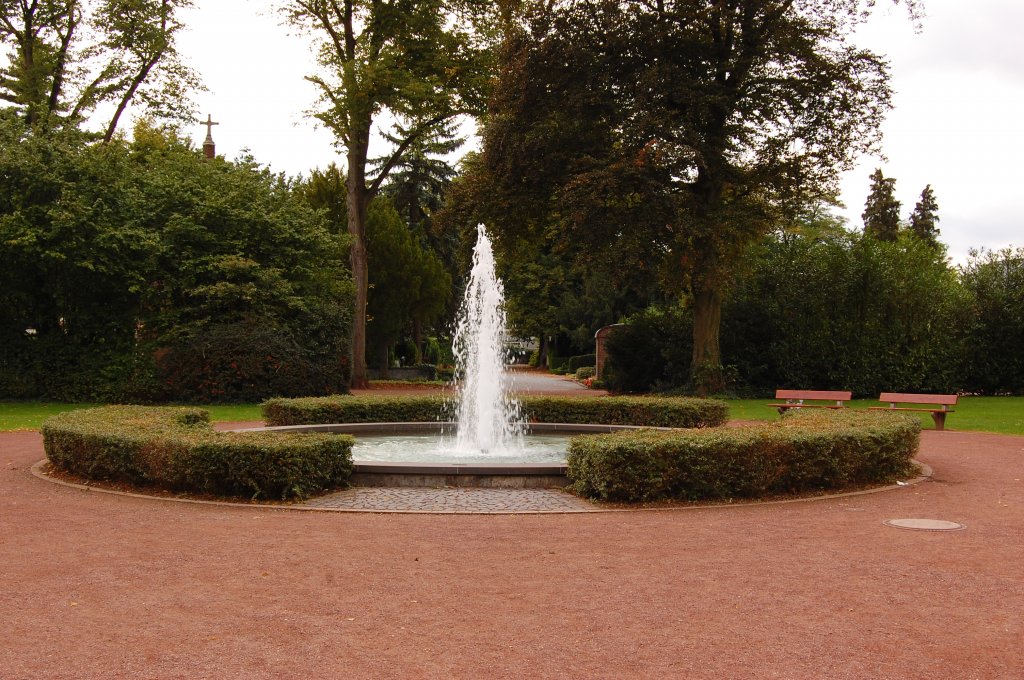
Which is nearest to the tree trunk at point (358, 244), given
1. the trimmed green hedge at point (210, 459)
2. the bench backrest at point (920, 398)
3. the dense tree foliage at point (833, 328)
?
the dense tree foliage at point (833, 328)

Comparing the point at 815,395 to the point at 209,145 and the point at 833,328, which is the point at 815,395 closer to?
the point at 833,328

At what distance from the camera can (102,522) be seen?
27.2 ft

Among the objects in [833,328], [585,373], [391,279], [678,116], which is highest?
[678,116]

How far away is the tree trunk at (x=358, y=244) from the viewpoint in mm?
30453

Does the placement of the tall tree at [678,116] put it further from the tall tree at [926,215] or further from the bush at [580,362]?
the tall tree at [926,215]

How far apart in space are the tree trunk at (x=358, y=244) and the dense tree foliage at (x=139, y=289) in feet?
13.1

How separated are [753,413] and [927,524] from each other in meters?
14.3

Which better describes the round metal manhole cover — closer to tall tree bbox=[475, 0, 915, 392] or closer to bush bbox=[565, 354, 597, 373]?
tall tree bbox=[475, 0, 915, 392]

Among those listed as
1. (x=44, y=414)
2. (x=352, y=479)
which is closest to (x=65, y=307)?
(x=44, y=414)

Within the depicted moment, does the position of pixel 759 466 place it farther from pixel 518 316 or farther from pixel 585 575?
pixel 518 316

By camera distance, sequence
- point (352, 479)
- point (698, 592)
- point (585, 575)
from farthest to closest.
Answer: point (352, 479) → point (585, 575) → point (698, 592)

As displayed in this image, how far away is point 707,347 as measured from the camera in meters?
26.5

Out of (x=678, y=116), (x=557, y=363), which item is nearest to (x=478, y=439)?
(x=678, y=116)

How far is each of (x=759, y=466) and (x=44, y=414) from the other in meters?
18.0
